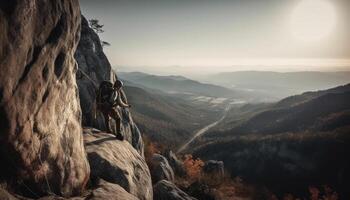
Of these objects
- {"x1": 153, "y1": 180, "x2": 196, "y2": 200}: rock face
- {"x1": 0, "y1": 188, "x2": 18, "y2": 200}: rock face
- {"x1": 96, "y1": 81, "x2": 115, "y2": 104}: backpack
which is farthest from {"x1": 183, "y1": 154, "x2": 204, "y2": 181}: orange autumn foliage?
{"x1": 0, "y1": 188, "x2": 18, "y2": 200}: rock face

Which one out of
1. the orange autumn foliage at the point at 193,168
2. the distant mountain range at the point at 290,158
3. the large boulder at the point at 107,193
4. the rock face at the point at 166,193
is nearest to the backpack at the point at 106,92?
the large boulder at the point at 107,193

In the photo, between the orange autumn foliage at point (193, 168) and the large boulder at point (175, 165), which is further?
the orange autumn foliage at point (193, 168)

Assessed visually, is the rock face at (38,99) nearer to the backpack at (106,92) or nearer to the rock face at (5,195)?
the rock face at (5,195)

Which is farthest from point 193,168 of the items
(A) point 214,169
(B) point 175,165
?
(B) point 175,165

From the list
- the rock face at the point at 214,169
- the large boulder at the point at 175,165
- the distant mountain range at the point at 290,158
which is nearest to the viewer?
the large boulder at the point at 175,165

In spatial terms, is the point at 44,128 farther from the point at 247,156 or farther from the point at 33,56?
the point at 247,156

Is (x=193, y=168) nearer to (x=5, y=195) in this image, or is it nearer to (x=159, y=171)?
(x=159, y=171)

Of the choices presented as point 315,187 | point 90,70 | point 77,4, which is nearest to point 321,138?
point 315,187

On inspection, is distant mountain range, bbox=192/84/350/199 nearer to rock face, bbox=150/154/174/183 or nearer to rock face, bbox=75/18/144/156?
rock face, bbox=150/154/174/183
